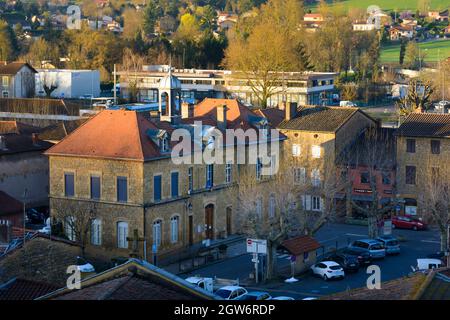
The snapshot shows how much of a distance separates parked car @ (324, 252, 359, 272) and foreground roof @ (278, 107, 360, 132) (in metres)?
11.0

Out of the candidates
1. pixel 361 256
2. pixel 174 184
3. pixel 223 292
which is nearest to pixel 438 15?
pixel 361 256

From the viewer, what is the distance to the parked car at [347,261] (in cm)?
3412

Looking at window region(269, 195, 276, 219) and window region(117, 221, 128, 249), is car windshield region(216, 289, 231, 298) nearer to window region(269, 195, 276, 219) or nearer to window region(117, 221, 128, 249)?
window region(117, 221, 128, 249)

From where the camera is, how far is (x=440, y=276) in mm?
16531

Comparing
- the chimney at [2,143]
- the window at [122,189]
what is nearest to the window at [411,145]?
the window at [122,189]

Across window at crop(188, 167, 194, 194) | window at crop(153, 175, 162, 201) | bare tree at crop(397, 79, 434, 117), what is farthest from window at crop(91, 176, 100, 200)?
bare tree at crop(397, 79, 434, 117)

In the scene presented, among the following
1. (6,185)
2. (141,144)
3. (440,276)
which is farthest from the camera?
(6,185)

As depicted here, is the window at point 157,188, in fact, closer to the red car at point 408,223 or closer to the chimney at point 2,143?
the chimney at point 2,143

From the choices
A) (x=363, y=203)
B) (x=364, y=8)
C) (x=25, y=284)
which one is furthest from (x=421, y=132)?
(x=364, y=8)

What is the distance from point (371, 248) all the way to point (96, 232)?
959 centimetres

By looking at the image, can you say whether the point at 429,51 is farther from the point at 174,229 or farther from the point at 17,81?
the point at 174,229

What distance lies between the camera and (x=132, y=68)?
275 feet
